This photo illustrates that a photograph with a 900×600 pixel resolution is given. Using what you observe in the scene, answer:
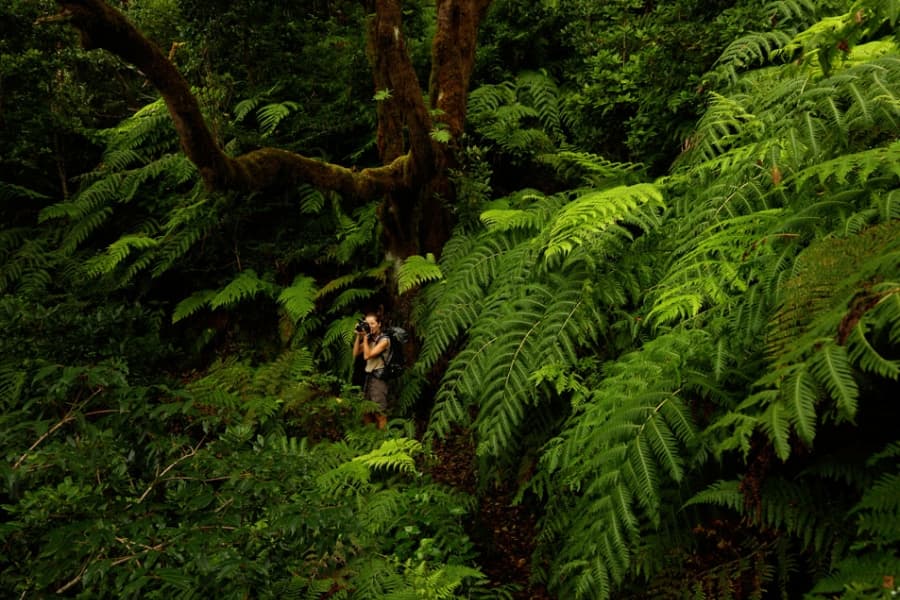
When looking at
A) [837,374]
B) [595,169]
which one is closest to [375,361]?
[595,169]

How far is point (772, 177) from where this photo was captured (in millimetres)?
2574

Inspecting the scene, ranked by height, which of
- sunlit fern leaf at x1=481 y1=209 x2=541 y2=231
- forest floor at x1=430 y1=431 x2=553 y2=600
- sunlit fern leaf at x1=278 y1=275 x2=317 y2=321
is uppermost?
sunlit fern leaf at x1=481 y1=209 x2=541 y2=231

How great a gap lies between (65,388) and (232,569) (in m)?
1.01

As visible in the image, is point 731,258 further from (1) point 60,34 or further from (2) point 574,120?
(1) point 60,34

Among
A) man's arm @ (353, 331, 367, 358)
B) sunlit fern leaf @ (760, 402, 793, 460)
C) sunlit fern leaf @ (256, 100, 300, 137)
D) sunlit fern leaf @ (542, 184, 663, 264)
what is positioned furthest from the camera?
sunlit fern leaf @ (256, 100, 300, 137)

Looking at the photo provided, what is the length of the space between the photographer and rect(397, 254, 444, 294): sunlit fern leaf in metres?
0.49

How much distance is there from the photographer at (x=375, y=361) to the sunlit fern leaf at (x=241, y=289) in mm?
1686

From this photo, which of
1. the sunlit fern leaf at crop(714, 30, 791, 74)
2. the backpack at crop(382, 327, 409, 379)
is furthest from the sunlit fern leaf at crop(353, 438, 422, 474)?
the sunlit fern leaf at crop(714, 30, 791, 74)

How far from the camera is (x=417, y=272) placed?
177 inches

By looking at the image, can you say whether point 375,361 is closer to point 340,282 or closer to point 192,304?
point 340,282

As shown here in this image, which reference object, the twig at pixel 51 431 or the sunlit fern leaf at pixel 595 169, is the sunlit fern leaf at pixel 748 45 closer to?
the sunlit fern leaf at pixel 595 169

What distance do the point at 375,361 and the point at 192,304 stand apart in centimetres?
273

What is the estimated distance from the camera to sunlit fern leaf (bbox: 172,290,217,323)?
6.14m

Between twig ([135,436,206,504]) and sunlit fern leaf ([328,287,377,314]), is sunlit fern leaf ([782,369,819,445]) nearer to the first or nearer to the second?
twig ([135,436,206,504])
